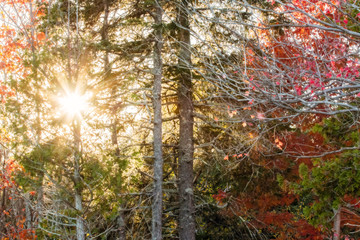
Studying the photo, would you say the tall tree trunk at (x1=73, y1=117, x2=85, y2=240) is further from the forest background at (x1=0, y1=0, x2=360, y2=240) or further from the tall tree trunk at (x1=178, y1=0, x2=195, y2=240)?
the tall tree trunk at (x1=178, y1=0, x2=195, y2=240)

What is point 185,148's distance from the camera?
987cm

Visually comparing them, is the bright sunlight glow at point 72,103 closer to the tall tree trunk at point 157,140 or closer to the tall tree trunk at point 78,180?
the tall tree trunk at point 78,180

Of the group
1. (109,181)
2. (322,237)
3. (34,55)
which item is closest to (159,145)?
(109,181)

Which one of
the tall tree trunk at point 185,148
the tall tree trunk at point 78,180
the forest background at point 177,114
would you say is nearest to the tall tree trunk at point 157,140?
the forest background at point 177,114

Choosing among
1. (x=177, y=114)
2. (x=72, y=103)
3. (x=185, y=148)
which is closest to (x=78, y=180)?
(x=72, y=103)

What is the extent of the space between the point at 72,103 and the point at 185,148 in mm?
4202

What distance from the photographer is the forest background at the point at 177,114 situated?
5320mm

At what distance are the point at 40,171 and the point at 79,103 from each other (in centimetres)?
142

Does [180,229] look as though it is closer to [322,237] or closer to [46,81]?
[322,237]

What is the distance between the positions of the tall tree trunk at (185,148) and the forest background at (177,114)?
0.12ft

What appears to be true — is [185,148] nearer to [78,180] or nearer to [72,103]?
[78,180]

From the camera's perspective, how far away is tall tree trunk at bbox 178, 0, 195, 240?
31.6 ft

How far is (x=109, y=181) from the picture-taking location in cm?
654

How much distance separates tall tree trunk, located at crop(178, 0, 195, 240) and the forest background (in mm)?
38
